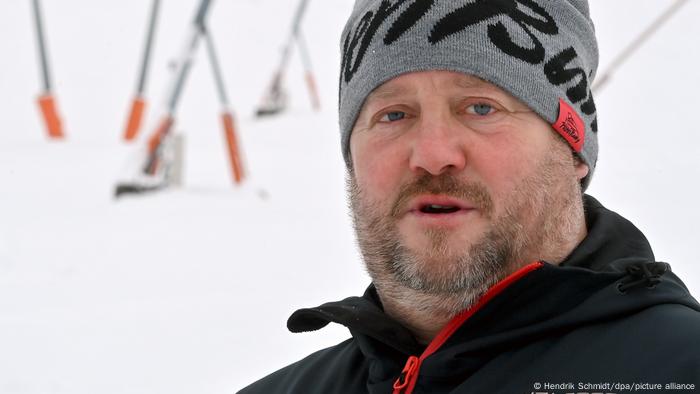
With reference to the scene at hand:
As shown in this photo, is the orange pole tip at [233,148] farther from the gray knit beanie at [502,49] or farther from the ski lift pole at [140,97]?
the gray knit beanie at [502,49]

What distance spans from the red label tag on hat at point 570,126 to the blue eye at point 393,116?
0.26 meters

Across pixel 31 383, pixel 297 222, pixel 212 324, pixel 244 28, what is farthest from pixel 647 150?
pixel 244 28

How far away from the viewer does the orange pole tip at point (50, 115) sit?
8.28 m

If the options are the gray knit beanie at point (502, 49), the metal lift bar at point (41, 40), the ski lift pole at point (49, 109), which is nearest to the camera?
the gray knit beanie at point (502, 49)

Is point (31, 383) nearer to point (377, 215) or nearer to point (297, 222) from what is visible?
point (377, 215)

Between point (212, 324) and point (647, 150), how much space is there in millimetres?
3039

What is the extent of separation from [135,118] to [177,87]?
1882 millimetres

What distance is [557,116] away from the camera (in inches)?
59.8

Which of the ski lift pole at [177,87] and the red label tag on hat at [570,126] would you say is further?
the ski lift pole at [177,87]

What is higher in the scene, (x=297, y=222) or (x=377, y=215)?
(x=297, y=222)

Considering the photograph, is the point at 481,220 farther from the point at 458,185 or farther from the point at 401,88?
the point at 401,88

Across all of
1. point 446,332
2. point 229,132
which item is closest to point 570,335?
point 446,332

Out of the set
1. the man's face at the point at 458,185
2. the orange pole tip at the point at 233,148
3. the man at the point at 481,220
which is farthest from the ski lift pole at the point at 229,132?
the man's face at the point at 458,185

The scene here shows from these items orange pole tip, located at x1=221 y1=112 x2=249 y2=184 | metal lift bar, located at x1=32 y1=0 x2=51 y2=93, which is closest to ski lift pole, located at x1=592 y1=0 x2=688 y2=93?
orange pole tip, located at x1=221 y1=112 x2=249 y2=184
